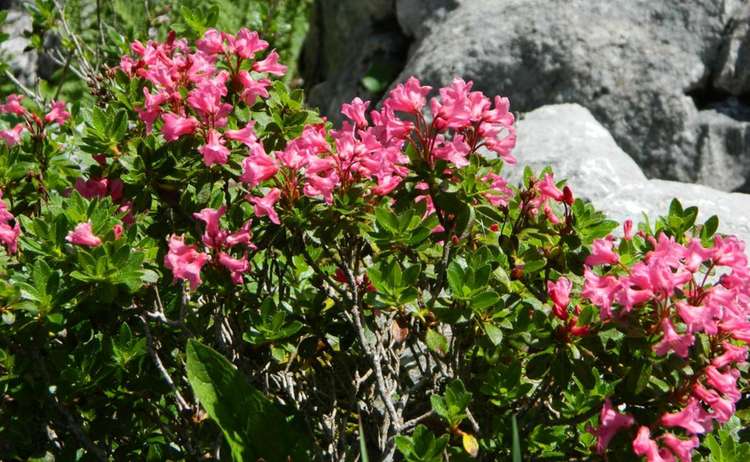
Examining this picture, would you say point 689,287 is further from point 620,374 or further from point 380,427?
point 380,427

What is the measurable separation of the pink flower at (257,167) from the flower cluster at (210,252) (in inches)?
4.3

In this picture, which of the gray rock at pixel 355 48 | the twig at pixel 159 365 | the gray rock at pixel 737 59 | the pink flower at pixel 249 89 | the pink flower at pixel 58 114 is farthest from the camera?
the gray rock at pixel 355 48

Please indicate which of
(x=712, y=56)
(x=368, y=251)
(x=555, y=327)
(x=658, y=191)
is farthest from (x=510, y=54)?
(x=555, y=327)

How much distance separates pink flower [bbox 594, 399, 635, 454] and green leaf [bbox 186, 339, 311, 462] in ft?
2.27

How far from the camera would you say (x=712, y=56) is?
441 centimetres

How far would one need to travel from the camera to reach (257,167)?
1.84 metres

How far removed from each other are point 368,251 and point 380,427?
424mm

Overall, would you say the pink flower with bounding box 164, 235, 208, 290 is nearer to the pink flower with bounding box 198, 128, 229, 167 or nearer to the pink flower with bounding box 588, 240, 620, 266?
the pink flower with bounding box 198, 128, 229, 167

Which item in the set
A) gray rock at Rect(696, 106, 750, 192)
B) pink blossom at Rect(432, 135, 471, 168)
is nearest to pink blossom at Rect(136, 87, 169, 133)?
pink blossom at Rect(432, 135, 471, 168)

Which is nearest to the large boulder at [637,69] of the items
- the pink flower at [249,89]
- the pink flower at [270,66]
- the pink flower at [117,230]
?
the pink flower at [270,66]

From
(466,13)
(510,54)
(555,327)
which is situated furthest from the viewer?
(466,13)

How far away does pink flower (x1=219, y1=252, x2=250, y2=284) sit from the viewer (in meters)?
1.88

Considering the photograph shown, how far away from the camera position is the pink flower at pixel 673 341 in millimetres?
1601

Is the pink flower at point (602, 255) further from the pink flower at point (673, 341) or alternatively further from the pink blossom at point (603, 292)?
the pink flower at point (673, 341)
